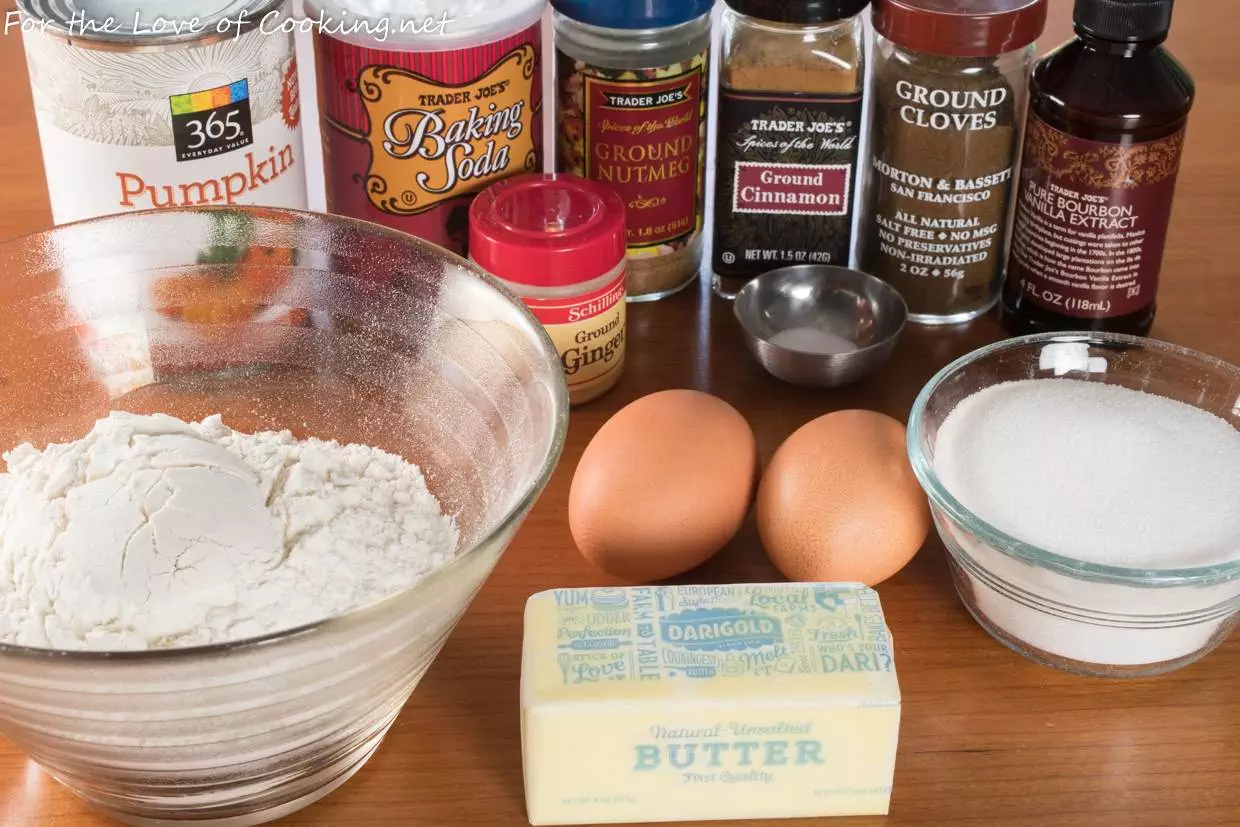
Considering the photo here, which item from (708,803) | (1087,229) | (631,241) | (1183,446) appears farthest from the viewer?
(631,241)

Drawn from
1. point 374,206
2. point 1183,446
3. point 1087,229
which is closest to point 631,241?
point 374,206

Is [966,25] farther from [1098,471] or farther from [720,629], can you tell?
[720,629]

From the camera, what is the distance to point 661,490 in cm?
80

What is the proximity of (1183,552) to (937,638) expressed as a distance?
0.46ft

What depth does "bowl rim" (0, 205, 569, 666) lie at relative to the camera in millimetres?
555

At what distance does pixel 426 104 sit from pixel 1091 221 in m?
0.42

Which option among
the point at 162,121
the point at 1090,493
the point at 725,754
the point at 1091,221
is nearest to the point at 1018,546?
the point at 1090,493

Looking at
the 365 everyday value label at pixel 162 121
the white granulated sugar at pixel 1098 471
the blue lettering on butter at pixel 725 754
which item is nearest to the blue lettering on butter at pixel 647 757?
the blue lettering on butter at pixel 725 754

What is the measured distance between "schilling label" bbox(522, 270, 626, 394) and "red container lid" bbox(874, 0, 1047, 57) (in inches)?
9.2

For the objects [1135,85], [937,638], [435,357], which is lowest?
[937,638]

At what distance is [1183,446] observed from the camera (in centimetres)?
81

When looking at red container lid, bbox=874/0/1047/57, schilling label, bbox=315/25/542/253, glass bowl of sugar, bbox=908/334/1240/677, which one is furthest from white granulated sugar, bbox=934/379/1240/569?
schilling label, bbox=315/25/542/253

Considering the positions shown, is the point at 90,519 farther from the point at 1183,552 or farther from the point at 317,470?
the point at 1183,552

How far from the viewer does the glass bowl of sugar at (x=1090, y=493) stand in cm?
74
